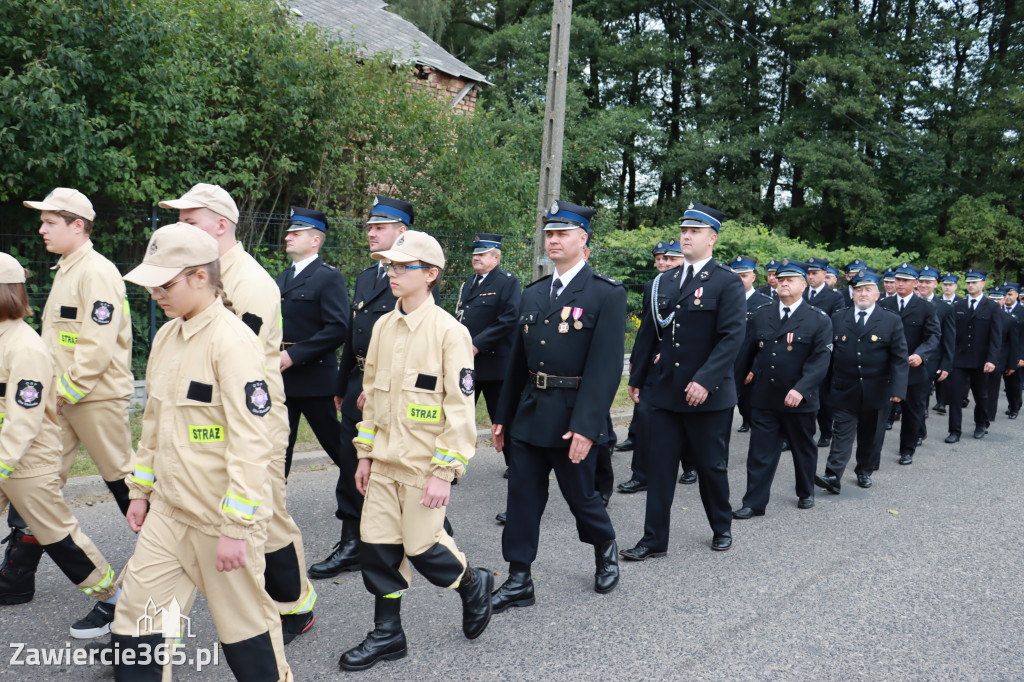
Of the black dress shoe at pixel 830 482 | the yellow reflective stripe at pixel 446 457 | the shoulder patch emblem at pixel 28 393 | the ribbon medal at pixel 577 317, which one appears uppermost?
the ribbon medal at pixel 577 317

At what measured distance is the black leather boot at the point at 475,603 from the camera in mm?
3891

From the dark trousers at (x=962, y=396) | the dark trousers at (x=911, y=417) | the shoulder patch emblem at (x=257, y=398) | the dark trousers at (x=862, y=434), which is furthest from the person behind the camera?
the dark trousers at (x=962, y=396)

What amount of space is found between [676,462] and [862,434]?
3350 millimetres

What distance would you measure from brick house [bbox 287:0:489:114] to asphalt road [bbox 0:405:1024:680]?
548 inches

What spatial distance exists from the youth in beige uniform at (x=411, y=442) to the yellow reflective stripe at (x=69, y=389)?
149 cm

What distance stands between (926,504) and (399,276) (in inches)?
220

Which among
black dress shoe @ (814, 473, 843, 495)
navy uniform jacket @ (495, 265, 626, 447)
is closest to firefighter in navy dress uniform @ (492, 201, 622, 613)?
navy uniform jacket @ (495, 265, 626, 447)

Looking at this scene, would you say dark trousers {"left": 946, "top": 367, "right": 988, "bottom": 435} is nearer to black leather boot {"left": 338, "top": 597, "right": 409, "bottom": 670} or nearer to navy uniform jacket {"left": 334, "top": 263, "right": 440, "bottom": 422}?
navy uniform jacket {"left": 334, "top": 263, "right": 440, "bottom": 422}

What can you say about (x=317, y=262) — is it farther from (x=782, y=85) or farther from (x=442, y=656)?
(x=782, y=85)

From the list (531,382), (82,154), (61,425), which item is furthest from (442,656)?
(82,154)

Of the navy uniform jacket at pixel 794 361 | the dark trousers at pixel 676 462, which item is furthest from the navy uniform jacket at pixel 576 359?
the navy uniform jacket at pixel 794 361

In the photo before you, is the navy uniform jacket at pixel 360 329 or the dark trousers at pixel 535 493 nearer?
the dark trousers at pixel 535 493

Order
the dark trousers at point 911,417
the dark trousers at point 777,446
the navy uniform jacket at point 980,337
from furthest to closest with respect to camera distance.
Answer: the navy uniform jacket at point 980,337 < the dark trousers at point 911,417 < the dark trousers at point 777,446

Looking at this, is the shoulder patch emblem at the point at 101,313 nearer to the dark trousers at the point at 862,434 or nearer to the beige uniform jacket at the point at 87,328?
the beige uniform jacket at the point at 87,328
